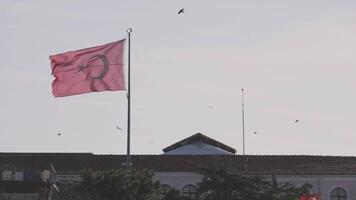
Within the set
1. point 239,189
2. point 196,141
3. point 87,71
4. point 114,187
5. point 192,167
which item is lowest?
point 114,187

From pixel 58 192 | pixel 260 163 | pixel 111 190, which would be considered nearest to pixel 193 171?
pixel 260 163

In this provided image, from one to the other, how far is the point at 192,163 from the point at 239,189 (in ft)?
45.5

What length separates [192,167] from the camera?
2362 inches

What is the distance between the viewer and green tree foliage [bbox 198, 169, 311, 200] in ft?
153

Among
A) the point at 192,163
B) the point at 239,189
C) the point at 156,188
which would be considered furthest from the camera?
the point at 192,163

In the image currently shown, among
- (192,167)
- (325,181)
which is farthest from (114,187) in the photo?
(325,181)

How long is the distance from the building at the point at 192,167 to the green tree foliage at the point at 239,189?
8.69 metres

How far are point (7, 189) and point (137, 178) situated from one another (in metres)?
17.5

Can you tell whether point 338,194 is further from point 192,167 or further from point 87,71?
point 87,71

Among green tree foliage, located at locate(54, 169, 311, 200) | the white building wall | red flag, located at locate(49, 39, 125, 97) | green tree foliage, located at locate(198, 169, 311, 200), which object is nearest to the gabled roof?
the white building wall

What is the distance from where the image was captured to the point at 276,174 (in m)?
59.3

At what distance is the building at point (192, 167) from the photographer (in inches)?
2306

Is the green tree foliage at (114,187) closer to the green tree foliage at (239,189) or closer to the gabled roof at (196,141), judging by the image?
the green tree foliage at (239,189)

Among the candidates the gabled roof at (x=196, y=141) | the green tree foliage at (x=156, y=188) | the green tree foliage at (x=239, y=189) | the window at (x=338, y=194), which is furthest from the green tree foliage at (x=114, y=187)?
the gabled roof at (x=196, y=141)
